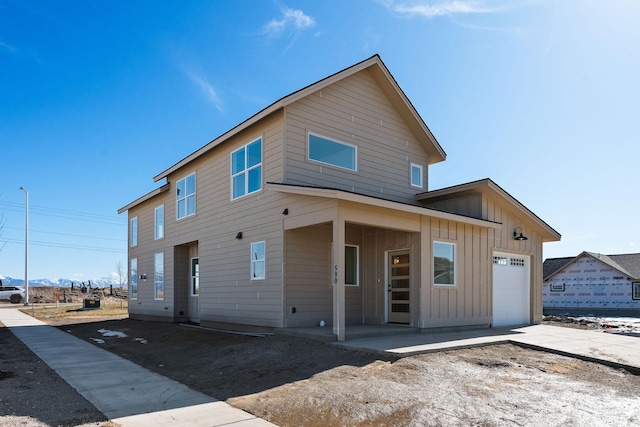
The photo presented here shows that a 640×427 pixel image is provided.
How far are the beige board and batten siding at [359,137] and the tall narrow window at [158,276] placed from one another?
9.42 metres

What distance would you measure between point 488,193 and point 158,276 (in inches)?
517

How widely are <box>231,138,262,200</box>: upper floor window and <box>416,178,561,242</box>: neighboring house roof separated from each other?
529cm

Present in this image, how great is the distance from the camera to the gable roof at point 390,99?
11.8m

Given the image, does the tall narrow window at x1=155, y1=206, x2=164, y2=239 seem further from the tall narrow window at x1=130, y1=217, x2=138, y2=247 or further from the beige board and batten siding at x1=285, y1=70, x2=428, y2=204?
the beige board and batten siding at x1=285, y1=70, x2=428, y2=204

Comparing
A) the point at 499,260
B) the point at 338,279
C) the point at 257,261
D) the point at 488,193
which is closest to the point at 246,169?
the point at 257,261

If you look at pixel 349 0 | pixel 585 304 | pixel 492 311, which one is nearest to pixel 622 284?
pixel 585 304

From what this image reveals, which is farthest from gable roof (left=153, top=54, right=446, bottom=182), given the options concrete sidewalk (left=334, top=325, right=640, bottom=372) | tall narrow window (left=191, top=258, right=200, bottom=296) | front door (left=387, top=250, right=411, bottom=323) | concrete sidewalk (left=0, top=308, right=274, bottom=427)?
concrete sidewalk (left=0, top=308, right=274, bottom=427)

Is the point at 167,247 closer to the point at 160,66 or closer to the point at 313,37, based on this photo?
the point at 160,66

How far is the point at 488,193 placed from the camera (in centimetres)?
1347

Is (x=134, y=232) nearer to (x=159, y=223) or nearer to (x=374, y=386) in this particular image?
(x=159, y=223)

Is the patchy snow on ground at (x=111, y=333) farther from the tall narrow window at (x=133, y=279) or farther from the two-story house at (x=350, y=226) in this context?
the tall narrow window at (x=133, y=279)

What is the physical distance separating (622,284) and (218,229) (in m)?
32.6

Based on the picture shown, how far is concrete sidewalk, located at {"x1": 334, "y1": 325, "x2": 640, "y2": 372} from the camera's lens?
8648mm

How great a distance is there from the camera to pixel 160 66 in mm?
16922
